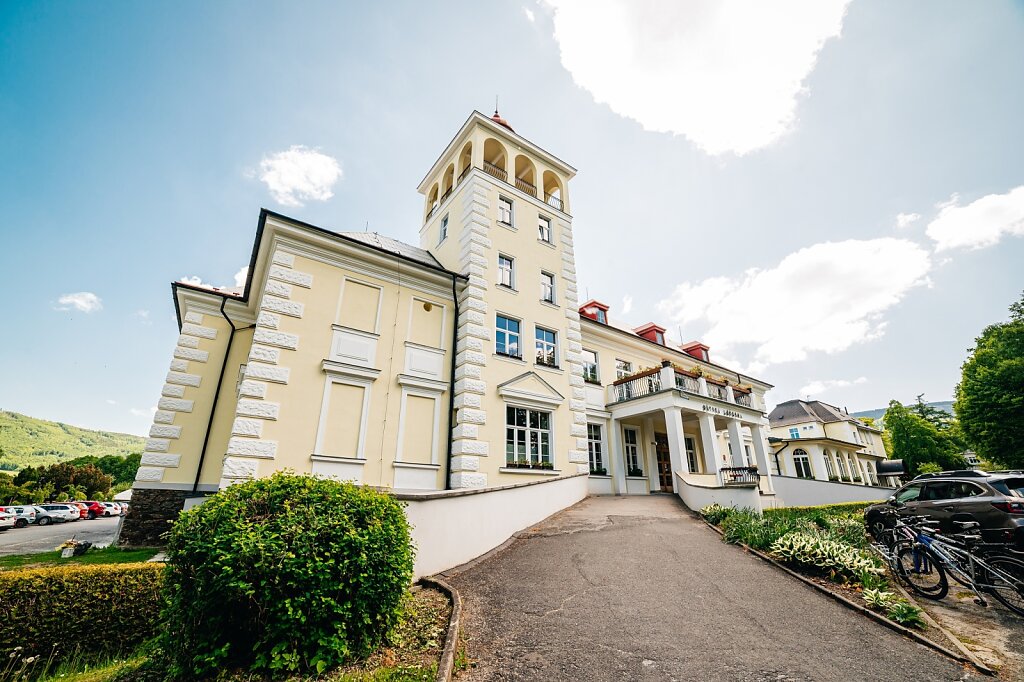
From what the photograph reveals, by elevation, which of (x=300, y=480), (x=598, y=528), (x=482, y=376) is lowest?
(x=598, y=528)

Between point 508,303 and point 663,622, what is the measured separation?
39.1ft

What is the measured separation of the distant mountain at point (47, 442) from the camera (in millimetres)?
128375

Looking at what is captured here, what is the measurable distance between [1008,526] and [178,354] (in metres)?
22.0

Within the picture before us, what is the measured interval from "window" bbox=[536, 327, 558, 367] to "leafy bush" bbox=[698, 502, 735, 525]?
7173mm

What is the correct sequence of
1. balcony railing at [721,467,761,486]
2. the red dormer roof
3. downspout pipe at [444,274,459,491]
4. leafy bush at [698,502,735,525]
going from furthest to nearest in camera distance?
the red dormer roof
balcony railing at [721,467,761,486]
downspout pipe at [444,274,459,491]
leafy bush at [698,502,735,525]

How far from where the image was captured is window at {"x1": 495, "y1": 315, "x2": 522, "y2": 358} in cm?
1555

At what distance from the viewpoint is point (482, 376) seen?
14336mm

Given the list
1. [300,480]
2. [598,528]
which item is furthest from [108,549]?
[598,528]

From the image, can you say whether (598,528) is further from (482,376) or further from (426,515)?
(482,376)

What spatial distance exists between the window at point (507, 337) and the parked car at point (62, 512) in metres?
41.4

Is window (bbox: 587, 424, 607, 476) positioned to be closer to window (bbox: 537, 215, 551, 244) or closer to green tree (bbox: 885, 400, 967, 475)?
window (bbox: 537, 215, 551, 244)

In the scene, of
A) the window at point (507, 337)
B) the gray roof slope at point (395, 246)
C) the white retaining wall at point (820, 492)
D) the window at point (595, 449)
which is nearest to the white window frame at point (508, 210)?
the gray roof slope at point (395, 246)

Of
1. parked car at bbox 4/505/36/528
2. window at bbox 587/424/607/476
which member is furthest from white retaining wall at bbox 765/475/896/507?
parked car at bbox 4/505/36/528

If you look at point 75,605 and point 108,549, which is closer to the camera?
point 75,605
